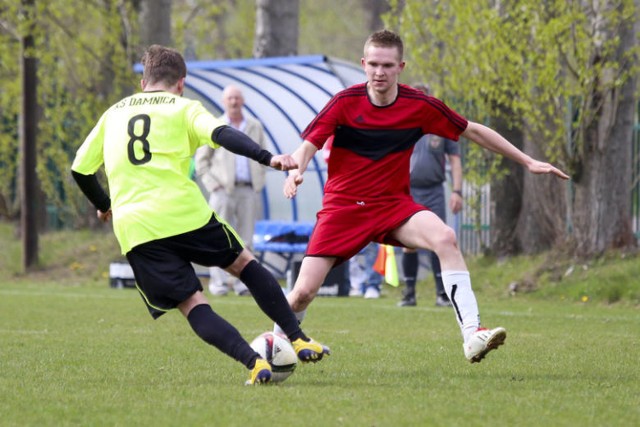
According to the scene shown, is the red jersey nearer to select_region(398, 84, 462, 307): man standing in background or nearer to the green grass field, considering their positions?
the green grass field

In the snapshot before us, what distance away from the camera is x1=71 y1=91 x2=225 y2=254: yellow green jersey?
6301 mm

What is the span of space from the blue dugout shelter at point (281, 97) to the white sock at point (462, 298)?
8.77 m

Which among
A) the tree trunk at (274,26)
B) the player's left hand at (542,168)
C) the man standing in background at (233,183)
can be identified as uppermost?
the tree trunk at (274,26)

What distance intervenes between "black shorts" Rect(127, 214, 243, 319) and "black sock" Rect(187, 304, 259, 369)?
134mm

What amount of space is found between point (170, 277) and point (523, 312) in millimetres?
6159

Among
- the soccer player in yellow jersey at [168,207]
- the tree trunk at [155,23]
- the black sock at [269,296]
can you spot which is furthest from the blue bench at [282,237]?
the soccer player in yellow jersey at [168,207]

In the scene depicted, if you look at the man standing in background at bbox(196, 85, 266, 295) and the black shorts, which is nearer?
the black shorts

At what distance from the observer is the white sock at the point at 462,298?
22.7ft

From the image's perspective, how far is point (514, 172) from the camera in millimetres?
15859

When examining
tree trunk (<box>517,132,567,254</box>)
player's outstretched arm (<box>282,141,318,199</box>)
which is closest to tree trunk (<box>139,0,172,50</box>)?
tree trunk (<box>517,132,567,254</box>)

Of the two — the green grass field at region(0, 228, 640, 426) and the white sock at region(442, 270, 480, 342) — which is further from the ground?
the white sock at region(442, 270, 480, 342)

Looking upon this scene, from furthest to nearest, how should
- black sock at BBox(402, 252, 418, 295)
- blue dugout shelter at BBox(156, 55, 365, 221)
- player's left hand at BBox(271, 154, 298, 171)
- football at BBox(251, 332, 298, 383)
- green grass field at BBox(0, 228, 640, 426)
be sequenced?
blue dugout shelter at BBox(156, 55, 365, 221)
black sock at BBox(402, 252, 418, 295)
football at BBox(251, 332, 298, 383)
player's left hand at BBox(271, 154, 298, 171)
green grass field at BBox(0, 228, 640, 426)

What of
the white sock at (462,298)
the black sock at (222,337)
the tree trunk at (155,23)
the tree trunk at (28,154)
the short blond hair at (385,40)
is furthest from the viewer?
the tree trunk at (155,23)

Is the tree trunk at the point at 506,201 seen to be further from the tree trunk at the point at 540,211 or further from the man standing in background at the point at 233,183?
the man standing in background at the point at 233,183
